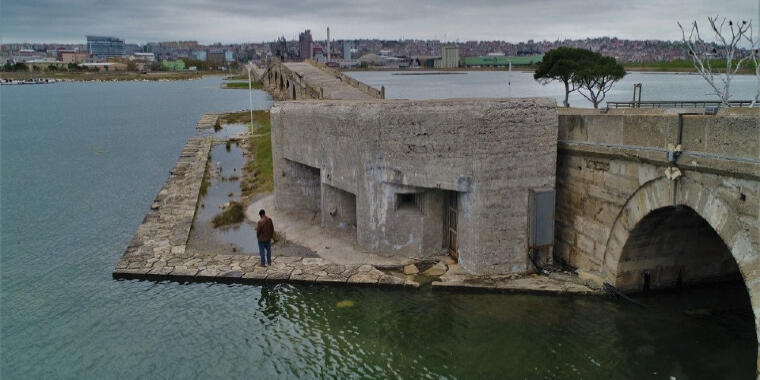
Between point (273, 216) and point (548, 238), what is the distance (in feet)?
27.8

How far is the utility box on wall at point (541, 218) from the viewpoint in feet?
40.2

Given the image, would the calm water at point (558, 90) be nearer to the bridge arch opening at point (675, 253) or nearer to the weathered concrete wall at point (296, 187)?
the bridge arch opening at point (675, 253)

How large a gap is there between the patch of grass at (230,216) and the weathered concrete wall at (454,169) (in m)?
A: 5.38

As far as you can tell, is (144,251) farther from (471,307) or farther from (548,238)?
(548,238)

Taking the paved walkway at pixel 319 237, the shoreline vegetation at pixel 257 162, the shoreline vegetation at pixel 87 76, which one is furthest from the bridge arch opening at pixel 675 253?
the shoreline vegetation at pixel 87 76

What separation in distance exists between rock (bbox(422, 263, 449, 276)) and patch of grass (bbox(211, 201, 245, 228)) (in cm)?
712

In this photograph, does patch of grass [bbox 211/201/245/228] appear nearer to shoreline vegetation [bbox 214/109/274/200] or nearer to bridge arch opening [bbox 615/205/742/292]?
shoreline vegetation [bbox 214/109/274/200]

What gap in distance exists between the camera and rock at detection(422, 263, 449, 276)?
1275 centimetres

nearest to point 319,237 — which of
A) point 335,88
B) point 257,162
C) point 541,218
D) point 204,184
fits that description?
point 541,218

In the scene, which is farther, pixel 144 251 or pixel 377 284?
pixel 144 251

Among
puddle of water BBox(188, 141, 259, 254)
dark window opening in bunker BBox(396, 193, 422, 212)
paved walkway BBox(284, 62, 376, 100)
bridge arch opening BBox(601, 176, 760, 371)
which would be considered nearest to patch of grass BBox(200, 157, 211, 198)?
puddle of water BBox(188, 141, 259, 254)

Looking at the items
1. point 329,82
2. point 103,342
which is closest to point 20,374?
point 103,342

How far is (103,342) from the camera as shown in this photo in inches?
419

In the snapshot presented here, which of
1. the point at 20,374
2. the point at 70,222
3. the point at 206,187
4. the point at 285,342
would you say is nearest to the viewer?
the point at 20,374
